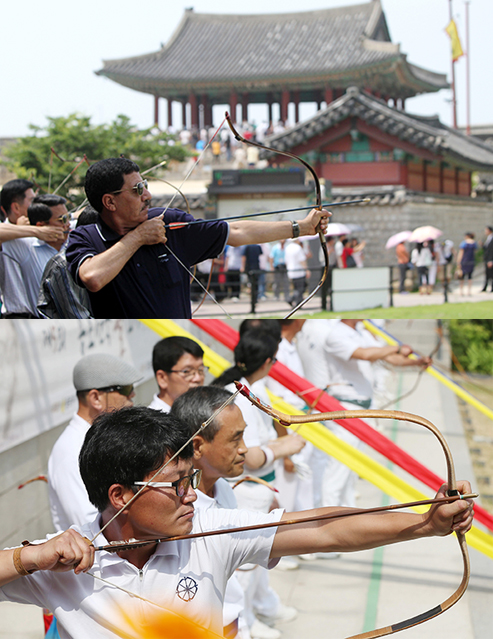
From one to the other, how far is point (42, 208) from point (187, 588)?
186cm

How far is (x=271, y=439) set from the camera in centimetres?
325

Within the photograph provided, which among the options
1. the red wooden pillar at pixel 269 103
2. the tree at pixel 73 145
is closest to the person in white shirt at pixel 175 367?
the tree at pixel 73 145

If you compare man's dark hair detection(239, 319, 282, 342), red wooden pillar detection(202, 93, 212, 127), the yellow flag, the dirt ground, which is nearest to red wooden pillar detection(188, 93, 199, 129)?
red wooden pillar detection(202, 93, 212, 127)

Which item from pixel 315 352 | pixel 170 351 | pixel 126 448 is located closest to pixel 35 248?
pixel 170 351

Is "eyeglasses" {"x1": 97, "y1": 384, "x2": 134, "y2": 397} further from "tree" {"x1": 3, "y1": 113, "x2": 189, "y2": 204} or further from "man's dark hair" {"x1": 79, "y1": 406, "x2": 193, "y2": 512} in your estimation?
"tree" {"x1": 3, "y1": 113, "x2": 189, "y2": 204}

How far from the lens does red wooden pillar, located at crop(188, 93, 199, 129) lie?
99.5 feet

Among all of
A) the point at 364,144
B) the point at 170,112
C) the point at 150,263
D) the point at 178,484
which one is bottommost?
the point at 178,484

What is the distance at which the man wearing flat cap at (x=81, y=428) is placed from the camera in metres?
2.09

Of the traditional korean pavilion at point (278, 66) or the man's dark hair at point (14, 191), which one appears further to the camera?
the traditional korean pavilion at point (278, 66)

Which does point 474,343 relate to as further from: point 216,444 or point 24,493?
point 216,444

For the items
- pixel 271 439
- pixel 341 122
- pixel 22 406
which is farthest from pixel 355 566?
pixel 341 122

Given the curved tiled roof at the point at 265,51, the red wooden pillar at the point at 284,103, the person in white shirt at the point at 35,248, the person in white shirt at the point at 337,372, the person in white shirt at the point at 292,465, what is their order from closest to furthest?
the person in white shirt at the point at 35,248
the person in white shirt at the point at 292,465
the person in white shirt at the point at 337,372
the curved tiled roof at the point at 265,51
the red wooden pillar at the point at 284,103

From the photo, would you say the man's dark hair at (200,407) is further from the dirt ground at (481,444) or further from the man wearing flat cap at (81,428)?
the dirt ground at (481,444)

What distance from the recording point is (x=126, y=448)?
1520mm
